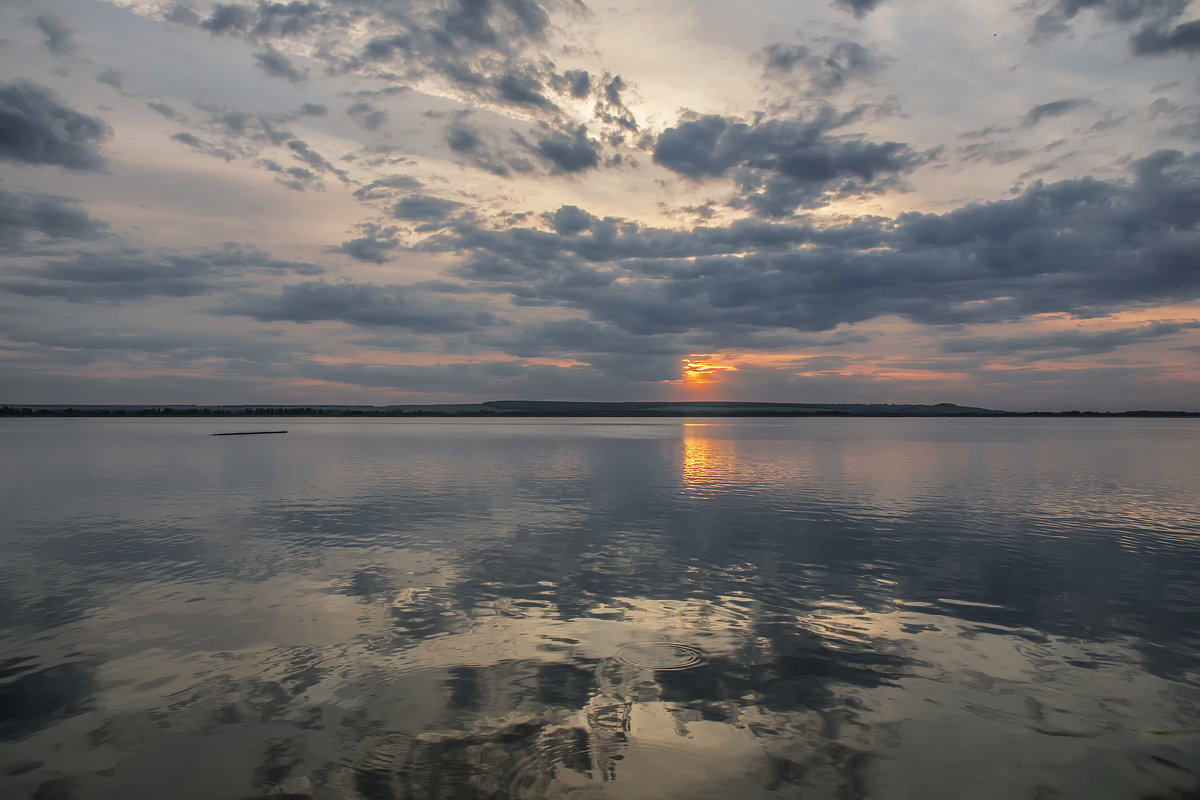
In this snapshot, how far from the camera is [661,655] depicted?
1180 centimetres

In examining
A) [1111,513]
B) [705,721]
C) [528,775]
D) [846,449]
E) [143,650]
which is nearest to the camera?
[528,775]

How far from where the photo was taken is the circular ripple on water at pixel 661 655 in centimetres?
1138

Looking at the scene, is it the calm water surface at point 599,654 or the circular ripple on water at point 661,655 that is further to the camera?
the circular ripple on water at point 661,655

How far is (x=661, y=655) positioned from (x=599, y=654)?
109 centimetres

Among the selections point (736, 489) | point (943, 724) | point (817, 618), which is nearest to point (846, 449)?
point (736, 489)

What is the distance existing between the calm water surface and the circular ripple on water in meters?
0.07

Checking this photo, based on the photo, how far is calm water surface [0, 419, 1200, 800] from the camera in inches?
320

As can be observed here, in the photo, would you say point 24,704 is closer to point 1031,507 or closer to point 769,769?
point 769,769

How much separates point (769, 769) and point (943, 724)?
296 cm

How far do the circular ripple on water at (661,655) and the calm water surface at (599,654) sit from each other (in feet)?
0.23

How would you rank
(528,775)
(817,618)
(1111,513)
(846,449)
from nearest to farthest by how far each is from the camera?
(528,775) < (817,618) < (1111,513) < (846,449)

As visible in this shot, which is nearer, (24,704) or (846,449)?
(24,704)

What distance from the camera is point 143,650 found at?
1220 centimetres

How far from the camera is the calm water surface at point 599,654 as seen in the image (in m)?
8.14
